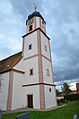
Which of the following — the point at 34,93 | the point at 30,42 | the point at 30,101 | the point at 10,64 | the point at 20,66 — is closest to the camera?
the point at 34,93

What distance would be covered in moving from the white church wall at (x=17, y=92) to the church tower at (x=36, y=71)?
0.69 meters

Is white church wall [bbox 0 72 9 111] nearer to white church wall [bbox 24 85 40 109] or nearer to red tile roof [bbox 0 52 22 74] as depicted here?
red tile roof [bbox 0 52 22 74]

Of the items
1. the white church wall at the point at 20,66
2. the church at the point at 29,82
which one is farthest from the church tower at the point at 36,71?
the white church wall at the point at 20,66

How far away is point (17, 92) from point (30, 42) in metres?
9.32

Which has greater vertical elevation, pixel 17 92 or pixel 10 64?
pixel 10 64

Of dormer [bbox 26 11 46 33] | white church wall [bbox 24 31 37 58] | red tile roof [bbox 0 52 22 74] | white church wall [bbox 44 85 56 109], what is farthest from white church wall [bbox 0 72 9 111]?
dormer [bbox 26 11 46 33]

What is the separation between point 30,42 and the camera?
18844mm

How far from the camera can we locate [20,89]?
1578 centimetres

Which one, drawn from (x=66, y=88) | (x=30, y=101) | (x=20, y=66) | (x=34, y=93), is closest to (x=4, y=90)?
(x=30, y=101)

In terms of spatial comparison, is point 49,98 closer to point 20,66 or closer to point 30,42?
point 20,66

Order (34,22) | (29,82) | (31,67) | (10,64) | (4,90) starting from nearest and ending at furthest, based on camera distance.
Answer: (4,90)
(29,82)
(31,67)
(10,64)
(34,22)

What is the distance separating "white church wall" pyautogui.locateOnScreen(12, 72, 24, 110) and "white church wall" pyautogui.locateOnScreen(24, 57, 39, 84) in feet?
3.36

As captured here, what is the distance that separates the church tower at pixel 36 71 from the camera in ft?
46.9

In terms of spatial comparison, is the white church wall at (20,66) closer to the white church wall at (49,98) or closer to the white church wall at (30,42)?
the white church wall at (30,42)
